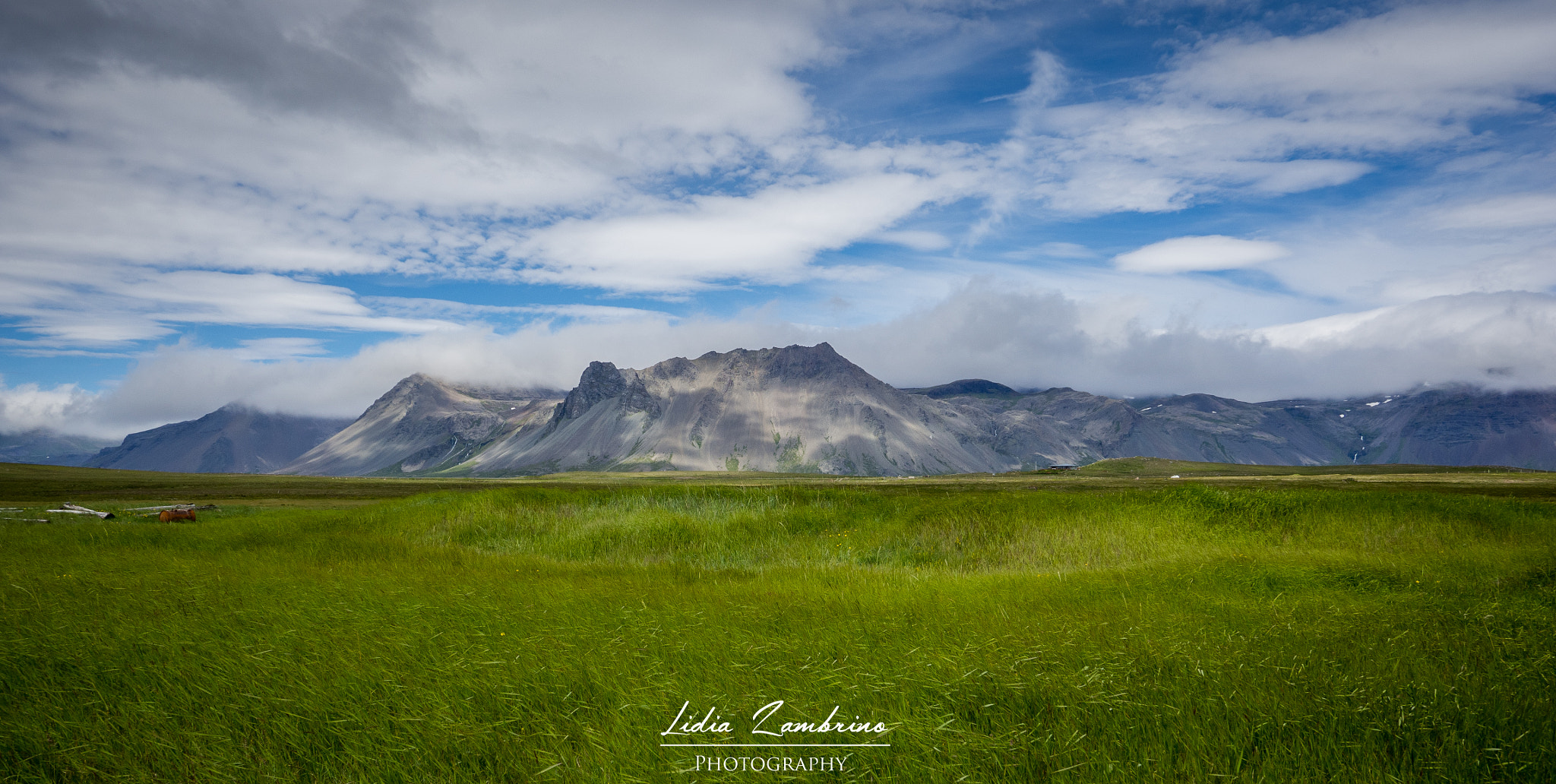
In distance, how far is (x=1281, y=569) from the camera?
1456 cm

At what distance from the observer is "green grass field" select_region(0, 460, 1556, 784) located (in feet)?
18.7

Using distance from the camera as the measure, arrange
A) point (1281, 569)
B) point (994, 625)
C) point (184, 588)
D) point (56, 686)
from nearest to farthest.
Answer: point (56, 686), point (994, 625), point (184, 588), point (1281, 569)

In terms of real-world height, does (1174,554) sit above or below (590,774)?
below

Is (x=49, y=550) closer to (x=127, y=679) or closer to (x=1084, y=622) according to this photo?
(x=127, y=679)

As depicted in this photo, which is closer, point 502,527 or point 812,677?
point 812,677

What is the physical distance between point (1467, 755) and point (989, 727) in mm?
3599

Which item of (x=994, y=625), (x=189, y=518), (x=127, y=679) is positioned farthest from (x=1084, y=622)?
(x=189, y=518)

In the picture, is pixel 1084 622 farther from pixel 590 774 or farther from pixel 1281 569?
pixel 1281 569

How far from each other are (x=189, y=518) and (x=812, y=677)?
35.8 meters

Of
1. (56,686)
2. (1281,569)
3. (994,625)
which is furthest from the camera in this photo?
→ (1281,569)

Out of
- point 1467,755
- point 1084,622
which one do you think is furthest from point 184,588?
point 1467,755

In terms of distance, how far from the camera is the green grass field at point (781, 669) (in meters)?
5.70

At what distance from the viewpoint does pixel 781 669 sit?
24.6 feet

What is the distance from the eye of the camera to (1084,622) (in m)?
9.30
